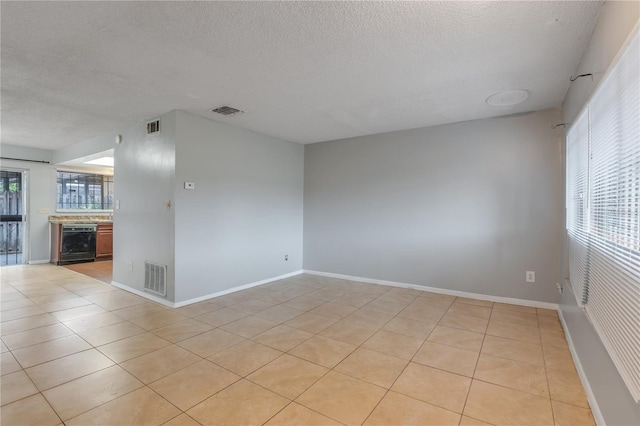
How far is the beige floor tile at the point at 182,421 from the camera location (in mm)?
1661

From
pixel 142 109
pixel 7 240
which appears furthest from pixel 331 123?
pixel 7 240

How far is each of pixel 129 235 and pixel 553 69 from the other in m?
5.31

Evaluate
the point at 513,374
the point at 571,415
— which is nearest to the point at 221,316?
the point at 513,374

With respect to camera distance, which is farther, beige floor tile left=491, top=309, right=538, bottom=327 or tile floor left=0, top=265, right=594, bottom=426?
beige floor tile left=491, top=309, right=538, bottom=327

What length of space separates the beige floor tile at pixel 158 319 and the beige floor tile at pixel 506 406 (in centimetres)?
281

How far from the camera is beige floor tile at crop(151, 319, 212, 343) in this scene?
2.78 m

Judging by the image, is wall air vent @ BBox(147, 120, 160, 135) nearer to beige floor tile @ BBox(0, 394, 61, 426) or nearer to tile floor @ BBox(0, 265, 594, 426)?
tile floor @ BBox(0, 265, 594, 426)

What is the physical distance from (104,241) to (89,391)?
601cm

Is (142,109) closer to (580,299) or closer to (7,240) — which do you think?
(580,299)

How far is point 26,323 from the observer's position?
3.09 m

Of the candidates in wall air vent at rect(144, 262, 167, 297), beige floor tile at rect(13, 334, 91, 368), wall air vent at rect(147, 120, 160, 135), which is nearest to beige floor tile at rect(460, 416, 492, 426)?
beige floor tile at rect(13, 334, 91, 368)

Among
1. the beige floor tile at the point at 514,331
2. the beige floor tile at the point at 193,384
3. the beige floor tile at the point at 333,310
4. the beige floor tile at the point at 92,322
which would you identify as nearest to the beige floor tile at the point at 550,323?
the beige floor tile at the point at 514,331

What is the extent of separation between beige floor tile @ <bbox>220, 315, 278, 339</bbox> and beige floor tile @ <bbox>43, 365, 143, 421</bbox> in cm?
96

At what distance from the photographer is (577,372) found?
7.13ft
